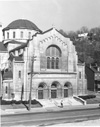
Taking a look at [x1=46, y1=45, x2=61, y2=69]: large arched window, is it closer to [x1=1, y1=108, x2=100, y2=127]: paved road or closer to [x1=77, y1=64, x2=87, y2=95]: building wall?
[x1=77, y1=64, x2=87, y2=95]: building wall

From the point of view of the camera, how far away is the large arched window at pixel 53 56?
50.3m

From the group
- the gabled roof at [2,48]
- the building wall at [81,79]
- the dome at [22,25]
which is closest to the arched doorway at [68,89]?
the building wall at [81,79]

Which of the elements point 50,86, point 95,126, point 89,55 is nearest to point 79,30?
point 89,55

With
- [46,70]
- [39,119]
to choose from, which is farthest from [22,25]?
[39,119]

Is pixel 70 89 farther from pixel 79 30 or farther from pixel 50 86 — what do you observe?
pixel 79 30

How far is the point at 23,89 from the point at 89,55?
53971 mm

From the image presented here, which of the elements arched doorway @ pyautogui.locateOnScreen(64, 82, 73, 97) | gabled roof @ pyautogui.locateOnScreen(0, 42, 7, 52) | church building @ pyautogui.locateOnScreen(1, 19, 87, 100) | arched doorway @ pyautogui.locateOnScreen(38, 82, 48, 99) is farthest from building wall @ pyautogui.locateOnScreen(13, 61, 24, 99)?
gabled roof @ pyautogui.locateOnScreen(0, 42, 7, 52)

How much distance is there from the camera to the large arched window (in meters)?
50.3

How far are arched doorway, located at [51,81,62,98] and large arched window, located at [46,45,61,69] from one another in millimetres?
3517

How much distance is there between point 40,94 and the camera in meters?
48.8

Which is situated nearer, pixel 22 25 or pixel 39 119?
pixel 39 119

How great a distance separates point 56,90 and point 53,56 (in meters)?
6.99

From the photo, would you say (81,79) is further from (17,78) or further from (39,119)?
(39,119)

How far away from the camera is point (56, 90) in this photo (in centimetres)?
5022
